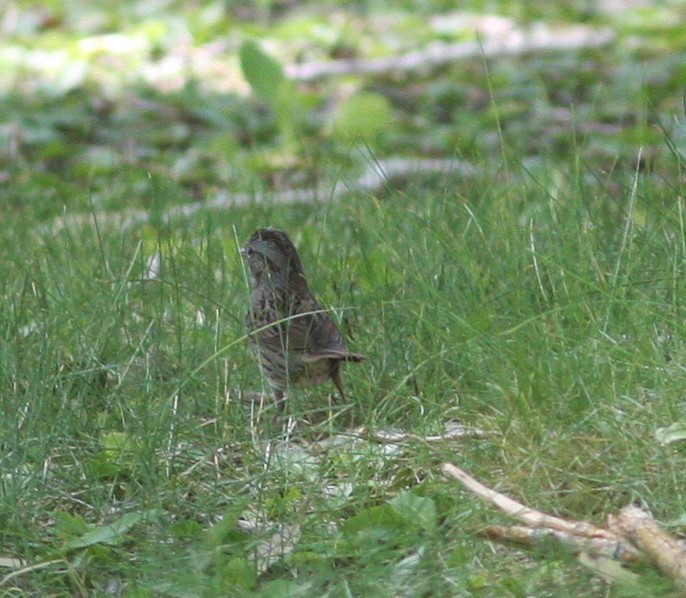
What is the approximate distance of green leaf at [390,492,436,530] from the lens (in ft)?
12.5

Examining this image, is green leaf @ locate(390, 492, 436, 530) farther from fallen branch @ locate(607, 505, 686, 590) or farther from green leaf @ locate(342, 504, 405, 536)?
fallen branch @ locate(607, 505, 686, 590)

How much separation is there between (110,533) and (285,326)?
113cm

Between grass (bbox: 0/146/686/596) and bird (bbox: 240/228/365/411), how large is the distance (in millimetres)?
109

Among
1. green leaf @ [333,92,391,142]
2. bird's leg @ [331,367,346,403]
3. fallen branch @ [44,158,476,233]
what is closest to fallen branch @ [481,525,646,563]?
bird's leg @ [331,367,346,403]

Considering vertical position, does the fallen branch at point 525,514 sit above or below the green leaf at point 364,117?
above

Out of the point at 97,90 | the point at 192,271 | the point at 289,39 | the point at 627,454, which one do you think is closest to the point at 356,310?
the point at 192,271

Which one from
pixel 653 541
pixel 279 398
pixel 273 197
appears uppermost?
pixel 653 541

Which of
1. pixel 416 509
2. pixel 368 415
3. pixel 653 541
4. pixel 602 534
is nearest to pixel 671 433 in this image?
pixel 602 534

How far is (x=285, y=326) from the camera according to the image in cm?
477

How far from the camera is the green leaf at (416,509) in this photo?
3812 mm

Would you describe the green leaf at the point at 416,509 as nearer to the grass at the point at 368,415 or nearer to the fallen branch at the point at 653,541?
the grass at the point at 368,415

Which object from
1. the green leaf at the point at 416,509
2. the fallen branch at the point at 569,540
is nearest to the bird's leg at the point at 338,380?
the green leaf at the point at 416,509

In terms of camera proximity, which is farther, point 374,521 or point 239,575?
point 374,521

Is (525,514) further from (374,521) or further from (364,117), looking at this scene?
(364,117)
